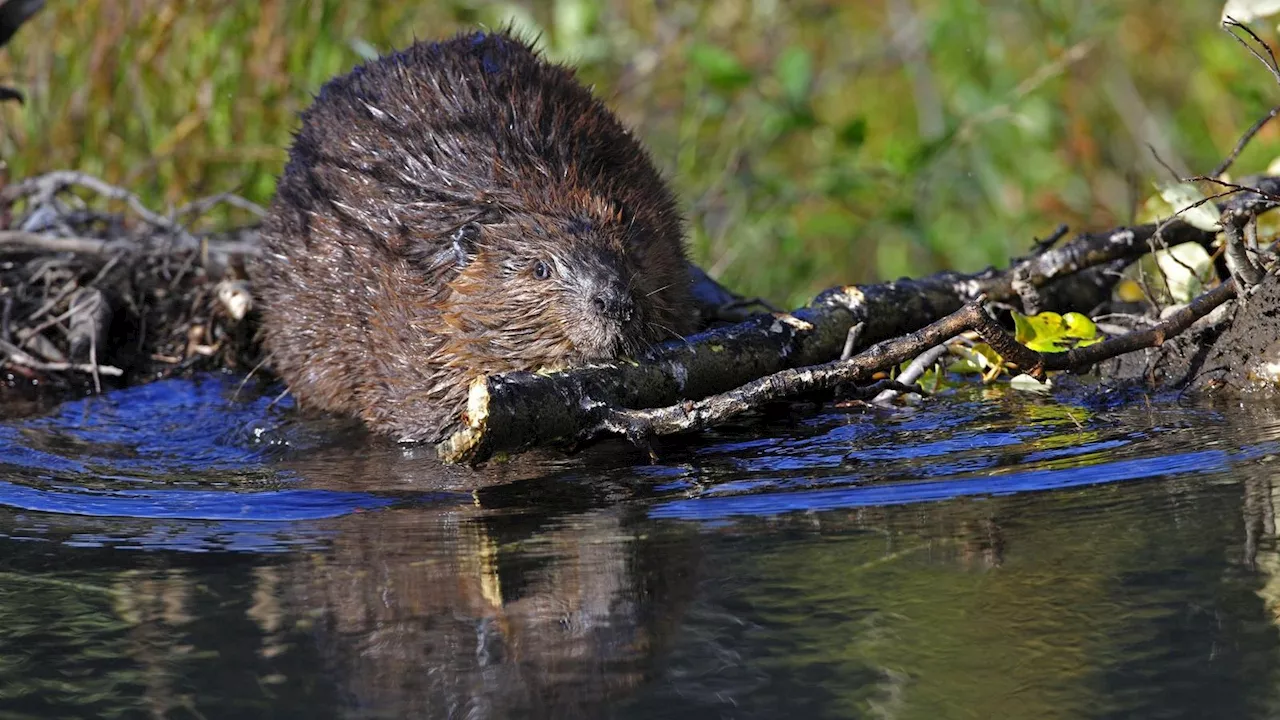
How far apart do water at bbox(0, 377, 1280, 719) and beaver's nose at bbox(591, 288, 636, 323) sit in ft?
0.93

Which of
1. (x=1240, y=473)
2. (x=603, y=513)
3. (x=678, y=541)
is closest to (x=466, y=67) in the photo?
(x=603, y=513)

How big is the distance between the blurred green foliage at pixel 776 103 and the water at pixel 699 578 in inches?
68.5

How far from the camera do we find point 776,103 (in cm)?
568

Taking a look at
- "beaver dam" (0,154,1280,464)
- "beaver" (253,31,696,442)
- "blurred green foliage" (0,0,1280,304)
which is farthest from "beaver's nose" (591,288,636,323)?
"blurred green foliage" (0,0,1280,304)

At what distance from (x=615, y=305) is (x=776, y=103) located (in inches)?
110

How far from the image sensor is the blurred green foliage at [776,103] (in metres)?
5.39

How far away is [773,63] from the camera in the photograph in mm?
6918

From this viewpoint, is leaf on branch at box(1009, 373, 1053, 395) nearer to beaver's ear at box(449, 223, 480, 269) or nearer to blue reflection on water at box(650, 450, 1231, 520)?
blue reflection on water at box(650, 450, 1231, 520)

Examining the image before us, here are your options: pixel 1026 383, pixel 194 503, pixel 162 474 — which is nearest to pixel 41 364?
pixel 162 474

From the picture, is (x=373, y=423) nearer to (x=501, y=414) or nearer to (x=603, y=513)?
(x=501, y=414)

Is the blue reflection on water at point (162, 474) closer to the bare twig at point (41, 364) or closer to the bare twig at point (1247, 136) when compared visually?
the bare twig at point (41, 364)

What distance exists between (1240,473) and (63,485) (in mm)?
2183

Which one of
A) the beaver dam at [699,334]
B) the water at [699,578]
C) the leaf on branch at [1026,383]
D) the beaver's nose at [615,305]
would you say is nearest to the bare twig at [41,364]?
the beaver dam at [699,334]

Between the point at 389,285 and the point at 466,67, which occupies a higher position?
the point at 466,67
